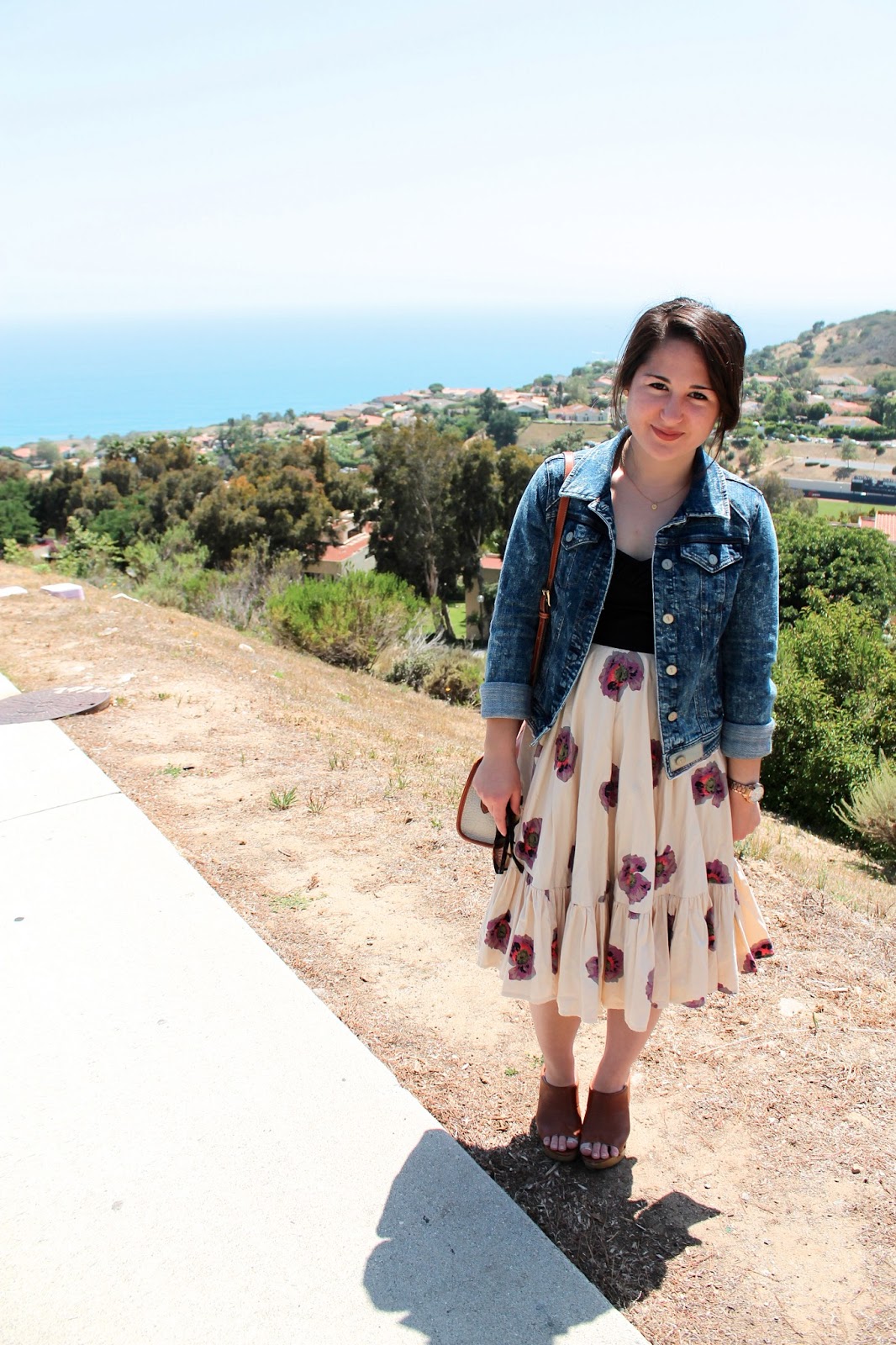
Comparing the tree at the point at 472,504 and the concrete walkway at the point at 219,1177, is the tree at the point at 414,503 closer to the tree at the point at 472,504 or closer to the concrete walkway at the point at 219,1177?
the tree at the point at 472,504

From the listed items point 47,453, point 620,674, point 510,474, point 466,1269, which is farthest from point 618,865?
point 47,453

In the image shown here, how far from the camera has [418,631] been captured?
12055 millimetres

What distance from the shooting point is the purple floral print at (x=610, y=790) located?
1.75 meters

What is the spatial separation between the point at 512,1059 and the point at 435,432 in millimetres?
24475

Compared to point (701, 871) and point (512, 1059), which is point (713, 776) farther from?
point (512, 1059)

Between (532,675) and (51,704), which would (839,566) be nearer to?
(51,704)

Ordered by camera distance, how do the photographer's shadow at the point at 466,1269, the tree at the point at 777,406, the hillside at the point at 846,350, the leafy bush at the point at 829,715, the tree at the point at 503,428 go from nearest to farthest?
the photographer's shadow at the point at 466,1269, the leafy bush at the point at 829,715, the tree at the point at 503,428, the tree at the point at 777,406, the hillside at the point at 846,350

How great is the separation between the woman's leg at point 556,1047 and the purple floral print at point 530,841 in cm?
32

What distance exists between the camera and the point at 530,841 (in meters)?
1.84

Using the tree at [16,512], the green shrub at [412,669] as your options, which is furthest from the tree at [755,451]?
the green shrub at [412,669]

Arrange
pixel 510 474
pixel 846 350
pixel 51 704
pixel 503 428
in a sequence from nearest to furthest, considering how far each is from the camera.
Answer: pixel 51 704 < pixel 510 474 < pixel 503 428 < pixel 846 350

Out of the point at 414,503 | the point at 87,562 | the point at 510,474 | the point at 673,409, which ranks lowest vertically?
the point at 414,503

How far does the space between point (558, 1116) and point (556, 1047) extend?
168 millimetres

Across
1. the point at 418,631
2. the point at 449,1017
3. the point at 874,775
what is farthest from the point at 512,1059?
the point at 418,631
